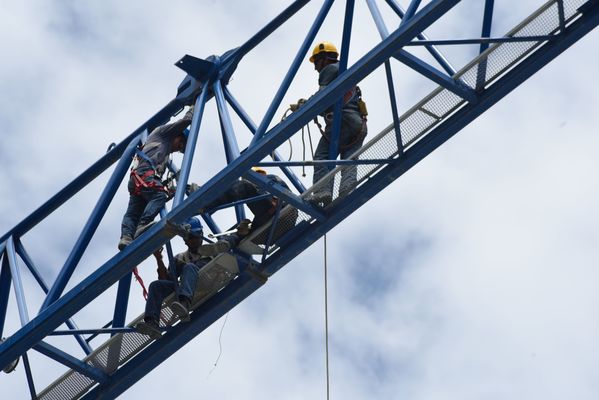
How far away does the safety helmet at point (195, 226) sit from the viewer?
18656 millimetres

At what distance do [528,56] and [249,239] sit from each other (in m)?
4.12

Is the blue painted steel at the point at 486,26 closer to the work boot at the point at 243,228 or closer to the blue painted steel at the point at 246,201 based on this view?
the blue painted steel at the point at 246,201

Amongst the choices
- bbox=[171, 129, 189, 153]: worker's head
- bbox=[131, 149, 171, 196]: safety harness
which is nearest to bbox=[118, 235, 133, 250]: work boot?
bbox=[131, 149, 171, 196]: safety harness

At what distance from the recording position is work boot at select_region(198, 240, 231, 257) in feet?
59.9

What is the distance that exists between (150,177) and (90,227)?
1.02 m

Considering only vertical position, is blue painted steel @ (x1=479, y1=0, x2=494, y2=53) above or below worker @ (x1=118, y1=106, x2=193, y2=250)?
below

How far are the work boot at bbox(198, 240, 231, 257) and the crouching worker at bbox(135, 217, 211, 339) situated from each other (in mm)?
298

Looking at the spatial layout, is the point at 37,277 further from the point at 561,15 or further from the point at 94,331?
the point at 561,15

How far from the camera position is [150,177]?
1931 centimetres

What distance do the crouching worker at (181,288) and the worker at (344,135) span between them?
1.77 metres

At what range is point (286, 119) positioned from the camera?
17062mm

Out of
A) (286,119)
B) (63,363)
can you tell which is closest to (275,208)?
(286,119)

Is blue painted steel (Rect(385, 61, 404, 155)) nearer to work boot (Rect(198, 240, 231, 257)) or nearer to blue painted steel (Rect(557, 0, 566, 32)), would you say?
blue painted steel (Rect(557, 0, 566, 32))

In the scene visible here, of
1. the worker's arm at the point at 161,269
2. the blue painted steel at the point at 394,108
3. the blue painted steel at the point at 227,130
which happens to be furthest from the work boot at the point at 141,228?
the blue painted steel at the point at 394,108
